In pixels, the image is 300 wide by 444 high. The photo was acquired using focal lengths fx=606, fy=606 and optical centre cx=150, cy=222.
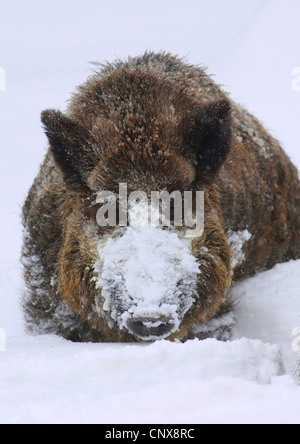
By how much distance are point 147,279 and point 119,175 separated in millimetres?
954

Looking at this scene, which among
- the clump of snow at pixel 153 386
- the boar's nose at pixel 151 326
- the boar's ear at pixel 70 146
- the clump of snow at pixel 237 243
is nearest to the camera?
the clump of snow at pixel 153 386

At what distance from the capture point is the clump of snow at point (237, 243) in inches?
242

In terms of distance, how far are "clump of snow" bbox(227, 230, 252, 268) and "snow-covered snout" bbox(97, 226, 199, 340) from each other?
5.36ft

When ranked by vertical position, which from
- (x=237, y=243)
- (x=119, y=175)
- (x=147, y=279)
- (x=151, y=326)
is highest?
(x=119, y=175)

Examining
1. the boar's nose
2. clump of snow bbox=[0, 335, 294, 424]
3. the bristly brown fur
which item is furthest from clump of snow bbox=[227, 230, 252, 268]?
clump of snow bbox=[0, 335, 294, 424]

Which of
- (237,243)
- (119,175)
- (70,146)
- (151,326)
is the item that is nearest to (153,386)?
(151,326)

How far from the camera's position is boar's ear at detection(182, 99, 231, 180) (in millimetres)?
4910

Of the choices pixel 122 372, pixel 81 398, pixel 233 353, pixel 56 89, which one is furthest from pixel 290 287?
pixel 56 89

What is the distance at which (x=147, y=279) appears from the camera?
162 inches

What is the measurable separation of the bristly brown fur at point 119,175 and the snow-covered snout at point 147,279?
24cm

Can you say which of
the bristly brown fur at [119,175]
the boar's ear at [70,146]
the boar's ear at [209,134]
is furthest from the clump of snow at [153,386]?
the boar's ear at [209,134]

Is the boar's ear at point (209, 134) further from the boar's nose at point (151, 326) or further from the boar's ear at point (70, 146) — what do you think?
the boar's nose at point (151, 326)

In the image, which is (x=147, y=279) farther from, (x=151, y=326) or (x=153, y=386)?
(x=153, y=386)

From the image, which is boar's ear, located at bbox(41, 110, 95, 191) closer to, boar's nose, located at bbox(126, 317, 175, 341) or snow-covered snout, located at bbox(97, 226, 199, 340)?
snow-covered snout, located at bbox(97, 226, 199, 340)
